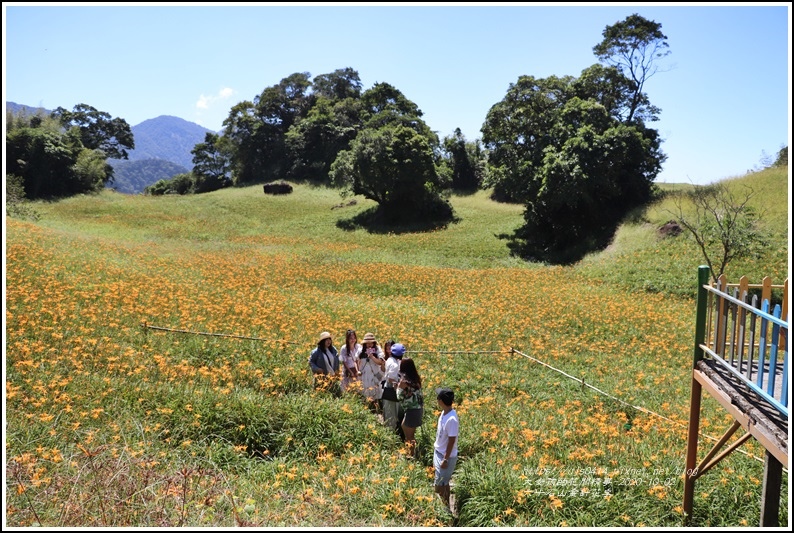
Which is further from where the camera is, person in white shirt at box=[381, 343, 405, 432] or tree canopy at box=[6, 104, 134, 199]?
tree canopy at box=[6, 104, 134, 199]

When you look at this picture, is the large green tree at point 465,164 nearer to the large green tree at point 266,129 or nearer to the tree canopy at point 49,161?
the large green tree at point 266,129

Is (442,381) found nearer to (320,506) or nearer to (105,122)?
(320,506)

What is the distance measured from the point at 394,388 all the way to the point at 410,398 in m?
0.63

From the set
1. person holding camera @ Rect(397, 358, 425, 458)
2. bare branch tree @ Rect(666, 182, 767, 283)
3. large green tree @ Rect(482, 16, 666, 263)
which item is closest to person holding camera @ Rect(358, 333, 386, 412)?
person holding camera @ Rect(397, 358, 425, 458)

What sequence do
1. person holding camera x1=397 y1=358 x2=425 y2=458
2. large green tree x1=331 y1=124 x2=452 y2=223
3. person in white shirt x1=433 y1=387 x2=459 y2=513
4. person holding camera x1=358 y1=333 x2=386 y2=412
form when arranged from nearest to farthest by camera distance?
1. person in white shirt x1=433 y1=387 x2=459 y2=513
2. person holding camera x1=397 y1=358 x2=425 y2=458
3. person holding camera x1=358 y1=333 x2=386 y2=412
4. large green tree x1=331 y1=124 x2=452 y2=223

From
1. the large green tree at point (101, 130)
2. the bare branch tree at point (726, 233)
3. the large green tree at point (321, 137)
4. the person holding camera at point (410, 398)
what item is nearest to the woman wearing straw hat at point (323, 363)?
the person holding camera at point (410, 398)

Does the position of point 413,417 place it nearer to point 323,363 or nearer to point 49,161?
point 323,363

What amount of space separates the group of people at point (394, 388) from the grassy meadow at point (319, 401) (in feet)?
0.74

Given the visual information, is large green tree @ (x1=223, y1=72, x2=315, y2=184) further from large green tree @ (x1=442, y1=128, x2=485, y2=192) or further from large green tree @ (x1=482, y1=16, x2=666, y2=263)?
large green tree @ (x1=482, y1=16, x2=666, y2=263)

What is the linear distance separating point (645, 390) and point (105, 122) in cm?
8229

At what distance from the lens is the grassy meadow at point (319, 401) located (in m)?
4.98

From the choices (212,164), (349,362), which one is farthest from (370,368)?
(212,164)

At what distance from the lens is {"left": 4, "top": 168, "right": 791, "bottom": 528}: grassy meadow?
4.98 m

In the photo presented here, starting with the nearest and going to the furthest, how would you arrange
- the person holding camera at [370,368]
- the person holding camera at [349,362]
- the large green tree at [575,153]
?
1. the person holding camera at [370,368]
2. the person holding camera at [349,362]
3. the large green tree at [575,153]
